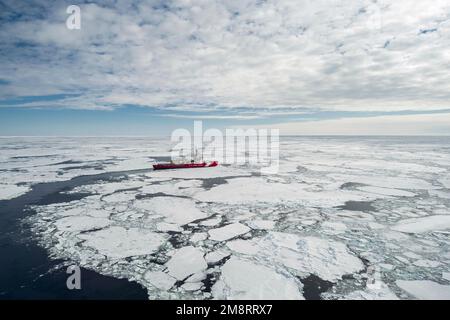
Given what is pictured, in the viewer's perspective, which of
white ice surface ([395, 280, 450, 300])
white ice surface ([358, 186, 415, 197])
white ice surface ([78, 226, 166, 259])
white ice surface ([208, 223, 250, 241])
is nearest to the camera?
white ice surface ([395, 280, 450, 300])

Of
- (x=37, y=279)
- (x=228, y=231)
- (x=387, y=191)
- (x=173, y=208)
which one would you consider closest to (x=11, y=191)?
(x=173, y=208)

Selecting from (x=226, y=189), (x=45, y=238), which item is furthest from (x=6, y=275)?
(x=226, y=189)

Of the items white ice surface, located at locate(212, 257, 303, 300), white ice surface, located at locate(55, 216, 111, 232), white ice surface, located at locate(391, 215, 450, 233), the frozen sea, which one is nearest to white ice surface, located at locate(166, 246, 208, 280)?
the frozen sea

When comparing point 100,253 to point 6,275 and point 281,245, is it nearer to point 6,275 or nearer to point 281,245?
point 6,275

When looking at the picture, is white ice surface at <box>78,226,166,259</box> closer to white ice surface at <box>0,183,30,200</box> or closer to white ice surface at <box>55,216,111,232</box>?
white ice surface at <box>55,216,111,232</box>

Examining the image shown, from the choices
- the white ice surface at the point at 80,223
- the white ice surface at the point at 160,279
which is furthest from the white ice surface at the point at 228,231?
the white ice surface at the point at 80,223

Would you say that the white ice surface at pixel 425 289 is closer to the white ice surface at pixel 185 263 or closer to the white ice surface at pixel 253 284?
the white ice surface at pixel 253 284

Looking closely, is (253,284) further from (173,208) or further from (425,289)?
(173,208)

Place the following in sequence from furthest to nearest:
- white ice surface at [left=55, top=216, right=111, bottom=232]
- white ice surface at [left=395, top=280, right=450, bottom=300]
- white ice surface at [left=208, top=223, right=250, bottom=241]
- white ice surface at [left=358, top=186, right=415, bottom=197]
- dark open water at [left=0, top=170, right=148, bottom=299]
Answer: white ice surface at [left=358, top=186, right=415, bottom=197], white ice surface at [left=55, top=216, right=111, bottom=232], white ice surface at [left=208, top=223, right=250, bottom=241], dark open water at [left=0, top=170, right=148, bottom=299], white ice surface at [left=395, top=280, right=450, bottom=300]
